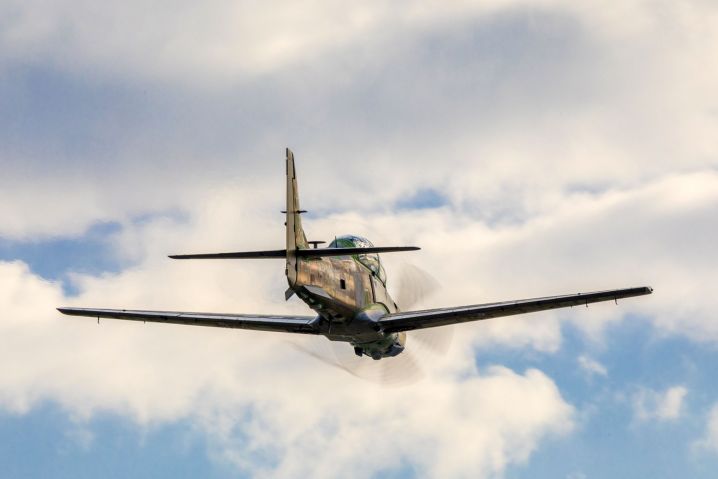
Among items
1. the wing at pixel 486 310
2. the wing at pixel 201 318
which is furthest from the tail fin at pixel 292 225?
the wing at pixel 486 310

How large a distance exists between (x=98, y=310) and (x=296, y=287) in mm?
12470

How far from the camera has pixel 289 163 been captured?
46656 mm

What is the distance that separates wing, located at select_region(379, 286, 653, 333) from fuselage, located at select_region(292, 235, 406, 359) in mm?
1007

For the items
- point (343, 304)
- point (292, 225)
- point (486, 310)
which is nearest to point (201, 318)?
point (343, 304)

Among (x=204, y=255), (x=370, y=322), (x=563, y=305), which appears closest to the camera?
(x=204, y=255)

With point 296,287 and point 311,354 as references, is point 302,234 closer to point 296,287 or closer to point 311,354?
point 296,287

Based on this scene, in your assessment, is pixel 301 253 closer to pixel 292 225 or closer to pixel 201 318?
pixel 292 225

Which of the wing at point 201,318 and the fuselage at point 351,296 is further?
the wing at point 201,318

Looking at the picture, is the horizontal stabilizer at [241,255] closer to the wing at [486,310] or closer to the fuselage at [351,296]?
the fuselage at [351,296]

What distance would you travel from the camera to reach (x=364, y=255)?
164ft

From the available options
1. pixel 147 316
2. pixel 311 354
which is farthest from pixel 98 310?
pixel 311 354

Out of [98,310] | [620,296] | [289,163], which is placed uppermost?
[289,163]

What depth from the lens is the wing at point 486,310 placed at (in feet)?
144

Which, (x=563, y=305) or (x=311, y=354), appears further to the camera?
(x=311, y=354)
